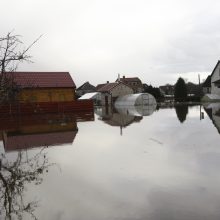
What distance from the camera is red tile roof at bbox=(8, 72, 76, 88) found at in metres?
36.7

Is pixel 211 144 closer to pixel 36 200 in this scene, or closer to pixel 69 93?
pixel 36 200

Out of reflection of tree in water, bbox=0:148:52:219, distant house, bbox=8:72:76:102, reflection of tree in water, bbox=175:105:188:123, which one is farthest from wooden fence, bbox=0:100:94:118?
reflection of tree in water, bbox=0:148:52:219

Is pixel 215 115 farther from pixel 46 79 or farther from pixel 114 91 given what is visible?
pixel 114 91

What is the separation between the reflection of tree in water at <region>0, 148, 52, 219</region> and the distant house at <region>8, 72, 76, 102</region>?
85.7 ft

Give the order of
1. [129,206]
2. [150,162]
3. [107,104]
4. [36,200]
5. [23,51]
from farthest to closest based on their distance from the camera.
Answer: [107,104], [23,51], [150,162], [36,200], [129,206]

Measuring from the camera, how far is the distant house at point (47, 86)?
35562 mm

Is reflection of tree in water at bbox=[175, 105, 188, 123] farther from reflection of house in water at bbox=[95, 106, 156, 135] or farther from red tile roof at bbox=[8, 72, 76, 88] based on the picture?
red tile roof at bbox=[8, 72, 76, 88]

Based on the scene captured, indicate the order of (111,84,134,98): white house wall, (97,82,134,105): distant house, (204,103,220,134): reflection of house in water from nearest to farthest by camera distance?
(204,103,220,134): reflection of house in water
(97,82,134,105): distant house
(111,84,134,98): white house wall

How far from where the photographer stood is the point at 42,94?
3606cm

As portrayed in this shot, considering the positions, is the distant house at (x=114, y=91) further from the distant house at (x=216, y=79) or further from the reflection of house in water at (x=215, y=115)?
the reflection of house in water at (x=215, y=115)

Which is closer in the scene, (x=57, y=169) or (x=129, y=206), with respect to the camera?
(x=129, y=206)

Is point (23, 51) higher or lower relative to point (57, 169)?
higher

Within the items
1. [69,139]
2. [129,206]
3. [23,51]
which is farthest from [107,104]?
[129,206]

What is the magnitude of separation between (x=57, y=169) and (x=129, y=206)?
10.1 ft
